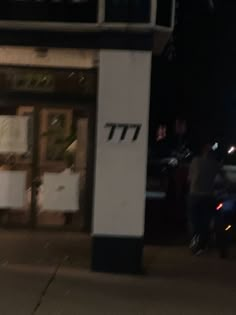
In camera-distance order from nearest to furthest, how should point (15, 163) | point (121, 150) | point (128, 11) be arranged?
point (128, 11), point (121, 150), point (15, 163)

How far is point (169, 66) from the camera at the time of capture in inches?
1219

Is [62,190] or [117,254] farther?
[62,190]

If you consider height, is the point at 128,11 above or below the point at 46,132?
above

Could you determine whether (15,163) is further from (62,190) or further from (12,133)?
(62,190)

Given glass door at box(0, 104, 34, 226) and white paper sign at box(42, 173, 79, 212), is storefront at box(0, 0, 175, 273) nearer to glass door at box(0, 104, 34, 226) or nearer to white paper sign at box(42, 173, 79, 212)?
white paper sign at box(42, 173, 79, 212)

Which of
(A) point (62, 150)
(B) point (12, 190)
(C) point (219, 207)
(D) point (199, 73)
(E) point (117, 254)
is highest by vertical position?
(D) point (199, 73)

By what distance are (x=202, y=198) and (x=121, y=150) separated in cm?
220

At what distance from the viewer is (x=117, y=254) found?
9.21 m

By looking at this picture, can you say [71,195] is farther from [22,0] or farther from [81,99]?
[22,0]

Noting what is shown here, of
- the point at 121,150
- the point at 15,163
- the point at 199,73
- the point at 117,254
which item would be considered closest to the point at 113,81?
the point at 121,150

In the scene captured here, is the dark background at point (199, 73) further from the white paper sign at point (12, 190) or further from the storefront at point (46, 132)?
the white paper sign at point (12, 190)

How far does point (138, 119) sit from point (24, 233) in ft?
12.6

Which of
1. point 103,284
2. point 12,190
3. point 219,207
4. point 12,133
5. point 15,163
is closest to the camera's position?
point 103,284

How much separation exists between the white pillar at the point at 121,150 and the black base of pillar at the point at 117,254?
13 mm
